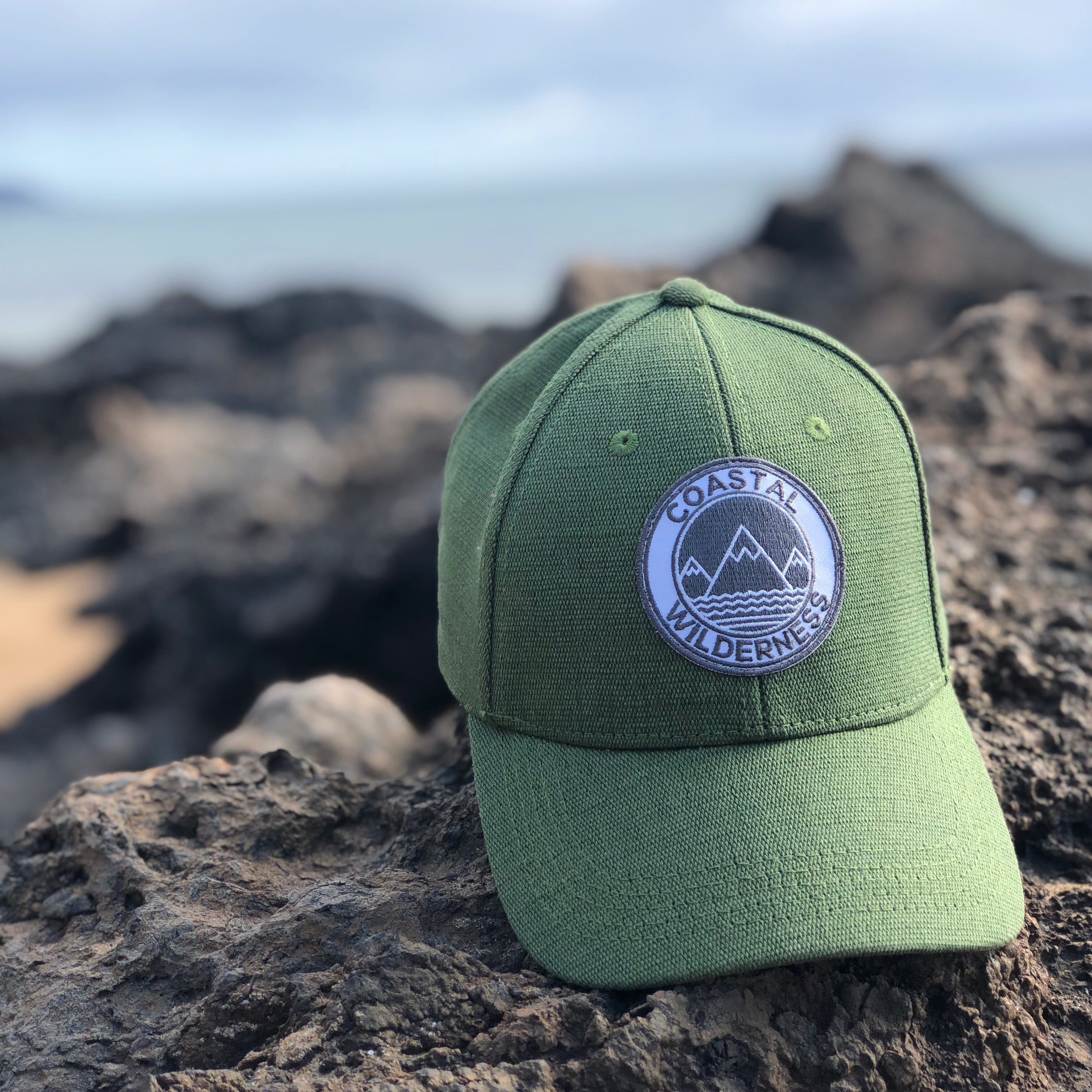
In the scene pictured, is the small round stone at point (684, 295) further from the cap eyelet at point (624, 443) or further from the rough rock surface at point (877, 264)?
the rough rock surface at point (877, 264)

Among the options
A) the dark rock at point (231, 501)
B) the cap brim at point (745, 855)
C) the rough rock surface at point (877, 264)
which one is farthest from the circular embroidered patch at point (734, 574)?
the rough rock surface at point (877, 264)

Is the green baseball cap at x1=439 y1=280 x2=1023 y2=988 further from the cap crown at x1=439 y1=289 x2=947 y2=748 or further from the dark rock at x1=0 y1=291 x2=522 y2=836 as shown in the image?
the dark rock at x1=0 y1=291 x2=522 y2=836

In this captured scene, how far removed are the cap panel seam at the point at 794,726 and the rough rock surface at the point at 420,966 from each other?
0.81ft

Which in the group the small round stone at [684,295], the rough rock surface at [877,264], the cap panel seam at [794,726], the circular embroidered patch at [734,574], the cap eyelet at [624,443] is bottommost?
the cap panel seam at [794,726]

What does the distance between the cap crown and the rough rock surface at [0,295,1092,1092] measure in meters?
0.32

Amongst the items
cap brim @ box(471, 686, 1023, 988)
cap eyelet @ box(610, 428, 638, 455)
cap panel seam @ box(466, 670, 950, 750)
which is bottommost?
cap brim @ box(471, 686, 1023, 988)

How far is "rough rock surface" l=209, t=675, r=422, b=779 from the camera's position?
271 centimetres

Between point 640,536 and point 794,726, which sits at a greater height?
point 640,536

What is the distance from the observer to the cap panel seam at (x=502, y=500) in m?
1.85

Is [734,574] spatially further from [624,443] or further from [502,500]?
[502,500]

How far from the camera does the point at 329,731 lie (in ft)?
9.09

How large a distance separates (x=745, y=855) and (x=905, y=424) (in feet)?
2.43

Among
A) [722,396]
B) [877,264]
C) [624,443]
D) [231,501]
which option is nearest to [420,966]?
[624,443]

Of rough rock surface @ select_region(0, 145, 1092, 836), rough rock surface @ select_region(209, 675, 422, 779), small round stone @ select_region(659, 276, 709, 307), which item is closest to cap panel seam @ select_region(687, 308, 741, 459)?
small round stone @ select_region(659, 276, 709, 307)
